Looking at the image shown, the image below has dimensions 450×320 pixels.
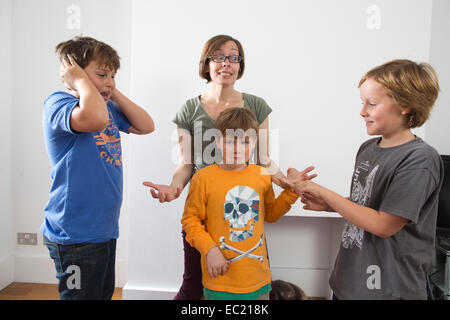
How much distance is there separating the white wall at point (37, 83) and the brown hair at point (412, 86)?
151cm

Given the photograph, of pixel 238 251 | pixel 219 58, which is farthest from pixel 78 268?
pixel 219 58

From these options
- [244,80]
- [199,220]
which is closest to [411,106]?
[199,220]

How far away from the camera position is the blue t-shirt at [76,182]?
919 mm

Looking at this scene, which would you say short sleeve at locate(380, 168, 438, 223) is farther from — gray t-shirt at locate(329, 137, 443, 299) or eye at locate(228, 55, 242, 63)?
eye at locate(228, 55, 242, 63)

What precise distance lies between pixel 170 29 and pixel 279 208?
3.65ft

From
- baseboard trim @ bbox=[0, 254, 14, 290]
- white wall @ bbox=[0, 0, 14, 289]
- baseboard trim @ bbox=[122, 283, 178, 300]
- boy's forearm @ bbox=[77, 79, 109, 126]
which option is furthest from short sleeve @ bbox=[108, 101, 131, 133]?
baseboard trim @ bbox=[0, 254, 14, 290]

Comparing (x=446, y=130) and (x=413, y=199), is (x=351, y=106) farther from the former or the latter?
(x=413, y=199)

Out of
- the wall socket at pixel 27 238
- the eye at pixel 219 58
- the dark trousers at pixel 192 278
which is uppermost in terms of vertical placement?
the eye at pixel 219 58

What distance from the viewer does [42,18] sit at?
6.04ft

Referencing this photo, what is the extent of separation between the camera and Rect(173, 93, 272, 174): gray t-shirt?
113 centimetres

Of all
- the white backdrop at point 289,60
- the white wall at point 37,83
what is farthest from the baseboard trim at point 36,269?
the white backdrop at point 289,60

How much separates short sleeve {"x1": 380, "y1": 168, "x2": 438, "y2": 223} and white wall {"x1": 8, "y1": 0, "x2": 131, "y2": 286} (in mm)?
1551

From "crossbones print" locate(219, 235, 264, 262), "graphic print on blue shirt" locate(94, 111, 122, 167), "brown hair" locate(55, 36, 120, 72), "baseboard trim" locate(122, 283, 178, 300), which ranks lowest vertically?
"baseboard trim" locate(122, 283, 178, 300)

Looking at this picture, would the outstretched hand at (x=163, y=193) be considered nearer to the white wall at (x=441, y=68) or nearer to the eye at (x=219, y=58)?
the eye at (x=219, y=58)
